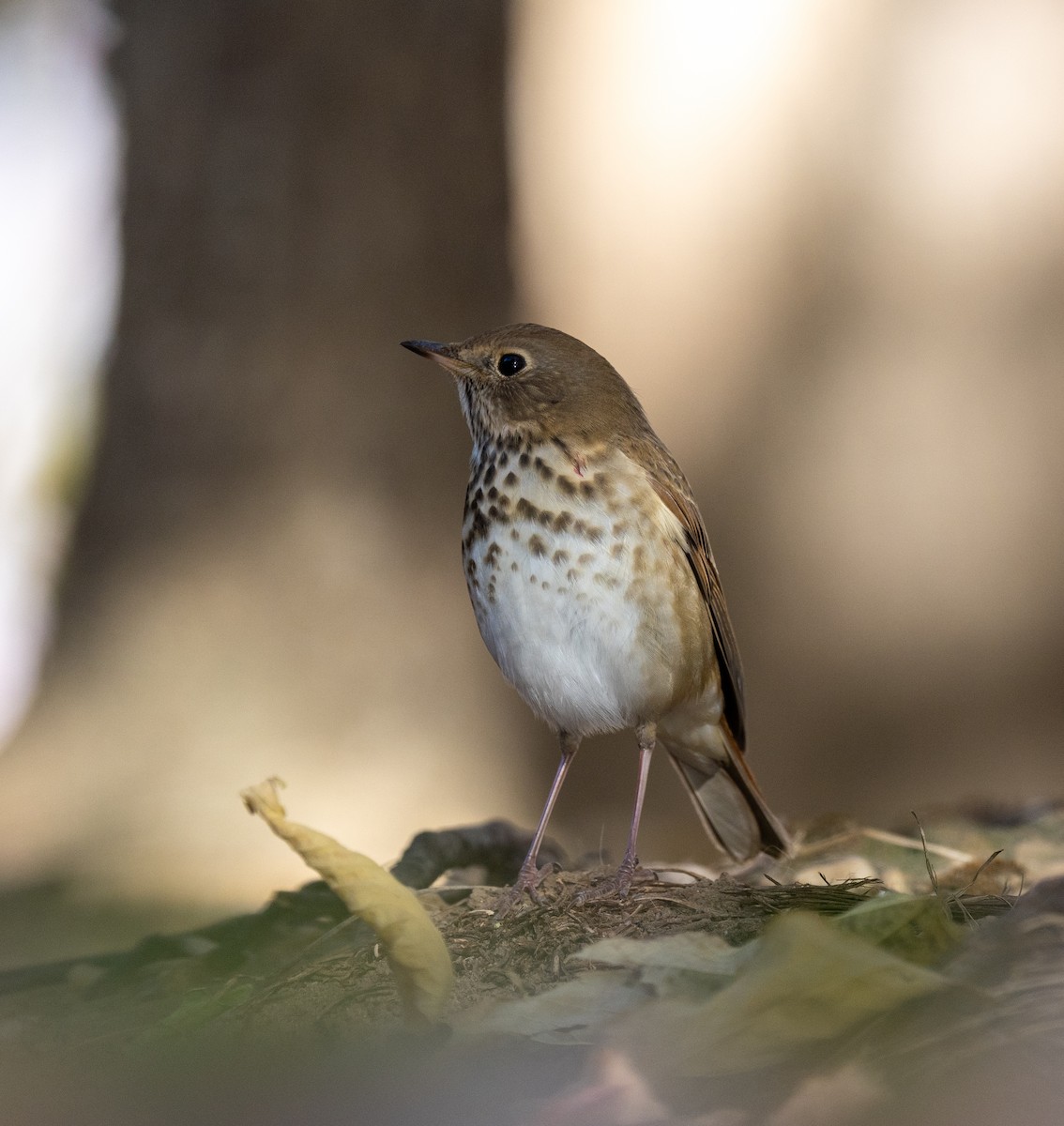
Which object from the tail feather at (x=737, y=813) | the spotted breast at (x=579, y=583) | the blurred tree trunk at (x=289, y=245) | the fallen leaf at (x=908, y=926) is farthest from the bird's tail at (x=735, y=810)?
the blurred tree trunk at (x=289, y=245)

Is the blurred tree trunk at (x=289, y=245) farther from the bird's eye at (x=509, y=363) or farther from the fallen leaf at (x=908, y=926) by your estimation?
the fallen leaf at (x=908, y=926)

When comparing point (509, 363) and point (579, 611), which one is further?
point (509, 363)

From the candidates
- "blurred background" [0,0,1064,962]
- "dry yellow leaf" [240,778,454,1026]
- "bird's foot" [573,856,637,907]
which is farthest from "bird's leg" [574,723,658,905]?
"blurred background" [0,0,1064,962]

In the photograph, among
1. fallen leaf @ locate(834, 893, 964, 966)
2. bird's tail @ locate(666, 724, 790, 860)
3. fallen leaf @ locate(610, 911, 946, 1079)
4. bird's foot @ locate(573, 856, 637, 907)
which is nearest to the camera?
fallen leaf @ locate(610, 911, 946, 1079)

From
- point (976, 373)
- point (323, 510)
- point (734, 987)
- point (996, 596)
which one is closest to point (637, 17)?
point (976, 373)

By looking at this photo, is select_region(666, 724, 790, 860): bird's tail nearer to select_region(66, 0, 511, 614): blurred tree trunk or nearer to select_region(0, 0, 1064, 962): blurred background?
select_region(0, 0, 1064, 962): blurred background

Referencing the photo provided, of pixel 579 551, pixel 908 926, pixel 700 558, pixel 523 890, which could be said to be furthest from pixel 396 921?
pixel 700 558

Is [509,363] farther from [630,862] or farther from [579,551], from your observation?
[630,862]
